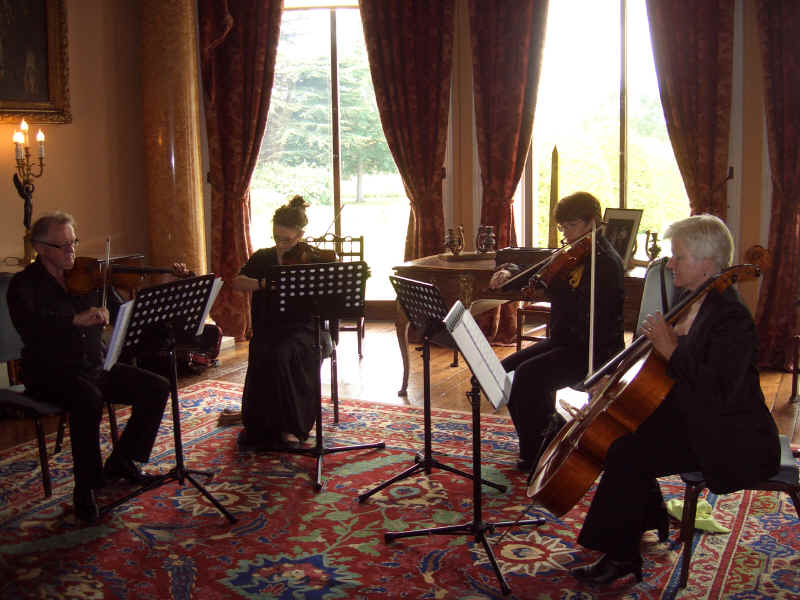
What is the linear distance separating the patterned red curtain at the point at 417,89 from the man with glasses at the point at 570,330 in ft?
9.24

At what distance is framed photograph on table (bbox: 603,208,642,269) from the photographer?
4371 millimetres

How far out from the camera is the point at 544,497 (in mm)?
2504

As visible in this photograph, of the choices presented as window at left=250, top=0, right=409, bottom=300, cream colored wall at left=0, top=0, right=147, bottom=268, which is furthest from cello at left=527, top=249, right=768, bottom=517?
window at left=250, top=0, right=409, bottom=300

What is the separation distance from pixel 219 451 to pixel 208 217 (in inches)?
138

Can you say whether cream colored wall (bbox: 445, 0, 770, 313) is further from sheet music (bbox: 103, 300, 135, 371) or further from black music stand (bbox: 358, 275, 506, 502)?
sheet music (bbox: 103, 300, 135, 371)

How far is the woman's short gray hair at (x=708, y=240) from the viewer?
250cm

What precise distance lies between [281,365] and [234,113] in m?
3.41

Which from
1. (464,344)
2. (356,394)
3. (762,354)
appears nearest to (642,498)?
(464,344)

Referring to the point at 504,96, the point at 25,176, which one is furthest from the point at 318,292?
the point at 504,96

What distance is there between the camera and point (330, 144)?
709cm

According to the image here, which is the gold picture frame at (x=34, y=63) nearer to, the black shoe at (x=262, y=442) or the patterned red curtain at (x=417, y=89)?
the patterned red curtain at (x=417, y=89)

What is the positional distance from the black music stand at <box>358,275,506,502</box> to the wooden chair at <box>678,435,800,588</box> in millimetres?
930

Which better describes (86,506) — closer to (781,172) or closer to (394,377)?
(394,377)

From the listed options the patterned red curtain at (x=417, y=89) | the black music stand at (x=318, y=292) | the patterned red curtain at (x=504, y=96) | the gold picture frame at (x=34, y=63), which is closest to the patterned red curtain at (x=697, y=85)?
the patterned red curtain at (x=504, y=96)
